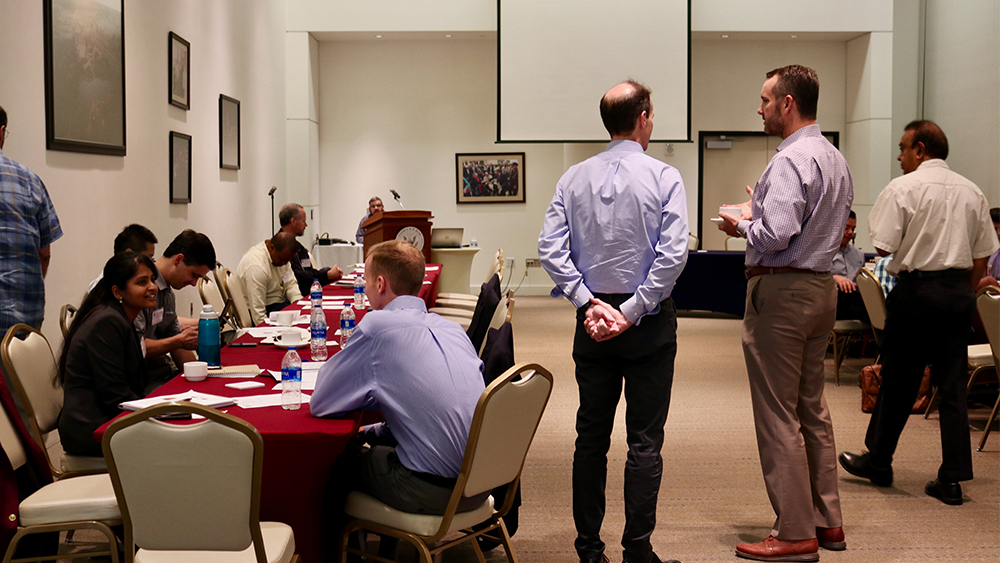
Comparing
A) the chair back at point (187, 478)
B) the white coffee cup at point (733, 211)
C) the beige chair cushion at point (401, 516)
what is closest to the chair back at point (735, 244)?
the white coffee cup at point (733, 211)

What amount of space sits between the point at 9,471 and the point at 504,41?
9.90 meters

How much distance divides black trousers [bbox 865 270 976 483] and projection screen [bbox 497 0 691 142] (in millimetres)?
7976

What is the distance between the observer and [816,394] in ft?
10.4

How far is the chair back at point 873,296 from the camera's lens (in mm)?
5496

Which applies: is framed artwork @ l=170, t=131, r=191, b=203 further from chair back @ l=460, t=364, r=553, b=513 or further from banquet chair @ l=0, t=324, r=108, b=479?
chair back @ l=460, t=364, r=553, b=513

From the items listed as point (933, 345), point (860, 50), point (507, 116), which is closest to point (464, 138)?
point (507, 116)

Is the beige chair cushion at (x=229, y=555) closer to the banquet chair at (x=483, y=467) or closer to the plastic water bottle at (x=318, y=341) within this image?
the banquet chair at (x=483, y=467)

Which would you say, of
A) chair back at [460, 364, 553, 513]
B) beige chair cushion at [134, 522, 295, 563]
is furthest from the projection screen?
beige chair cushion at [134, 522, 295, 563]

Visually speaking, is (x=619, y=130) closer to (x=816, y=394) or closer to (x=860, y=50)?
(x=816, y=394)

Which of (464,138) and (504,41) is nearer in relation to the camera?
(504,41)

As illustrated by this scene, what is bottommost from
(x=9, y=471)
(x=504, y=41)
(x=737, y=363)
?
(x=737, y=363)

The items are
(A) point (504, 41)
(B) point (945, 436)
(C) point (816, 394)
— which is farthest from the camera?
(A) point (504, 41)

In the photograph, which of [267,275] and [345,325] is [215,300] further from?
[345,325]

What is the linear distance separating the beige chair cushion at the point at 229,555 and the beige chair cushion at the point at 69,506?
392mm
